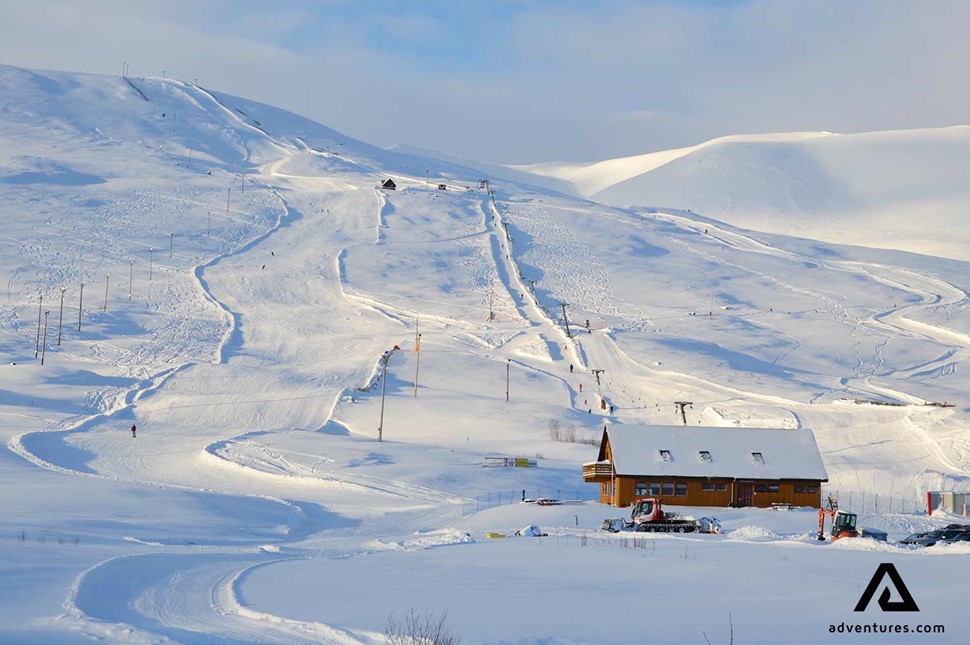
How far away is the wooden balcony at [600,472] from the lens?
4438cm

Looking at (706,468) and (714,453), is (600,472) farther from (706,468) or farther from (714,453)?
(714,453)

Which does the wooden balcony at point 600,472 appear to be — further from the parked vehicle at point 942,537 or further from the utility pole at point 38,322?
the utility pole at point 38,322

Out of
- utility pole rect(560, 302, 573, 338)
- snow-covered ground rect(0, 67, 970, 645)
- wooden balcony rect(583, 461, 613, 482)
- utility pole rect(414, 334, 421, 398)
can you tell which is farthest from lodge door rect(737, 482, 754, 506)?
utility pole rect(560, 302, 573, 338)

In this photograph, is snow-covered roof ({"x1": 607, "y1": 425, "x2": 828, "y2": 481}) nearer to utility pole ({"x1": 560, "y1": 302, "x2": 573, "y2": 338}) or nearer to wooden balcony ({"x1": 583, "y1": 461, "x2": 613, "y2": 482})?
wooden balcony ({"x1": 583, "y1": 461, "x2": 613, "y2": 482})

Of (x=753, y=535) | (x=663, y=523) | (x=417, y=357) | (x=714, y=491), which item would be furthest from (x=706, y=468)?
(x=417, y=357)

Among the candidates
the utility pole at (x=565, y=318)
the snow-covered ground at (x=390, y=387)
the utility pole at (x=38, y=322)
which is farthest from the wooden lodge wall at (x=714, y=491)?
the utility pole at (x=38, y=322)

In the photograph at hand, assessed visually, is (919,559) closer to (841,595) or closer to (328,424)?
(841,595)

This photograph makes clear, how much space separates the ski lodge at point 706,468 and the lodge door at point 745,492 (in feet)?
0.11

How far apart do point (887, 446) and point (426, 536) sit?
31.1 metres

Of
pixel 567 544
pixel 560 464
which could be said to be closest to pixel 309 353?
pixel 560 464

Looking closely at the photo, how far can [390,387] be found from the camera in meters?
70.8

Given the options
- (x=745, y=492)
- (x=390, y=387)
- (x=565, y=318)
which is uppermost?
(x=565, y=318)

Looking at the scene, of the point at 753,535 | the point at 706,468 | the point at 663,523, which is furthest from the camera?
the point at 706,468

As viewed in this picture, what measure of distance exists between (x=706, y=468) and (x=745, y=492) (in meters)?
1.69
